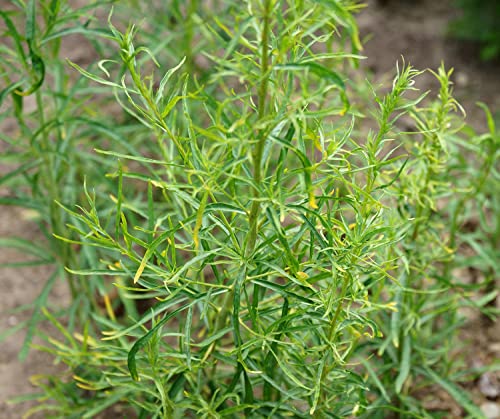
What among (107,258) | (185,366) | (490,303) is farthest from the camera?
(490,303)

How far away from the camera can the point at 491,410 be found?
210cm

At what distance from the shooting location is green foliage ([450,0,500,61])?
3.20 metres

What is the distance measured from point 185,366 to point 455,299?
0.88m

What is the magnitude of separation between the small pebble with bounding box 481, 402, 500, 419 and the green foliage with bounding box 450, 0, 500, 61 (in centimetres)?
169

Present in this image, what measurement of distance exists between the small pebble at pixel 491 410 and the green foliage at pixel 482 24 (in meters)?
1.69

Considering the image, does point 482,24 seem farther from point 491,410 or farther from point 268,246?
point 268,246

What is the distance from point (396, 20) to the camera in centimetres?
365

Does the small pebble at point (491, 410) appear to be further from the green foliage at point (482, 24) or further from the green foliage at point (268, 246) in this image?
the green foliage at point (482, 24)

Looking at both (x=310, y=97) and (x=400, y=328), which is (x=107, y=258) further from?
(x=310, y=97)

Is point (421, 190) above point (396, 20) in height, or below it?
above

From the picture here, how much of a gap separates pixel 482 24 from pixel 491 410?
188cm

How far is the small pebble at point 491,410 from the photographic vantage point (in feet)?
6.84

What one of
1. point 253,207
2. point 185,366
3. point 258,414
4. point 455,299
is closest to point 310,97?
point 253,207

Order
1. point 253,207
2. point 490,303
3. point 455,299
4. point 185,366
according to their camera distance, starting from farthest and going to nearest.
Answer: point 490,303 → point 455,299 → point 185,366 → point 253,207
